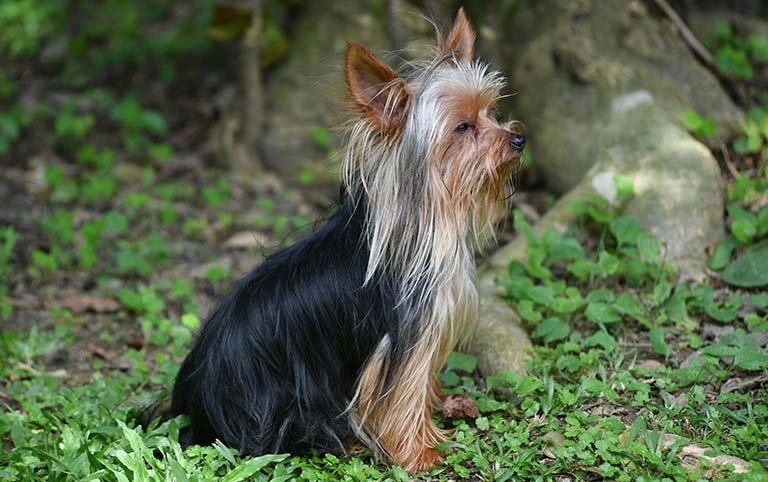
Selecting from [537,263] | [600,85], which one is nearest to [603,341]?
[537,263]

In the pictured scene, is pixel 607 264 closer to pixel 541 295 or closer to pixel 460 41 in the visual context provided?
pixel 541 295

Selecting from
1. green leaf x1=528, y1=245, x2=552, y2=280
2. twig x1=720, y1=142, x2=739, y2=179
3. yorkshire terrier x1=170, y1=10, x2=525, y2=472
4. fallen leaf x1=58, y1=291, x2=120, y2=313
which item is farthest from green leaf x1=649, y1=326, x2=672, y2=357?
fallen leaf x1=58, y1=291, x2=120, y2=313

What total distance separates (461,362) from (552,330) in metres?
0.48

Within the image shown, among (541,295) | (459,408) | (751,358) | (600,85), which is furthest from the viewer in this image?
(600,85)

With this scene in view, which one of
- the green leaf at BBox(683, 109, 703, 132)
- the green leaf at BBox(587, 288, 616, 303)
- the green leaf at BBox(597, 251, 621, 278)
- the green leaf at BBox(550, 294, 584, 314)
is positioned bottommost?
the green leaf at BBox(587, 288, 616, 303)

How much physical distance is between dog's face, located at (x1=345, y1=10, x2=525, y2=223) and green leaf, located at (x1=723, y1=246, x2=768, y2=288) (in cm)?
156

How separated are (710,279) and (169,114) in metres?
5.61

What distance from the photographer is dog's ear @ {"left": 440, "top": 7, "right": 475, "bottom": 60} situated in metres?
3.72

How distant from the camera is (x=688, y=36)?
5961 mm

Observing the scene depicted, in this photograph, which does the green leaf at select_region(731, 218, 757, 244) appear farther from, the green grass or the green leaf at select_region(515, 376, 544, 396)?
the green leaf at select_region(515, 376, 544, 396)

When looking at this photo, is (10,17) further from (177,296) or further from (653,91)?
(653,91)

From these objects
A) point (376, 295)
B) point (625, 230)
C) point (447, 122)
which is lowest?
point (625, 230)

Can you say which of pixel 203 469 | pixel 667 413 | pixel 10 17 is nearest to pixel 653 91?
pixel 667 413

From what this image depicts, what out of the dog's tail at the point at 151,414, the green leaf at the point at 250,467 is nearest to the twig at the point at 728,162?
the green leaf at the point at 250,467
